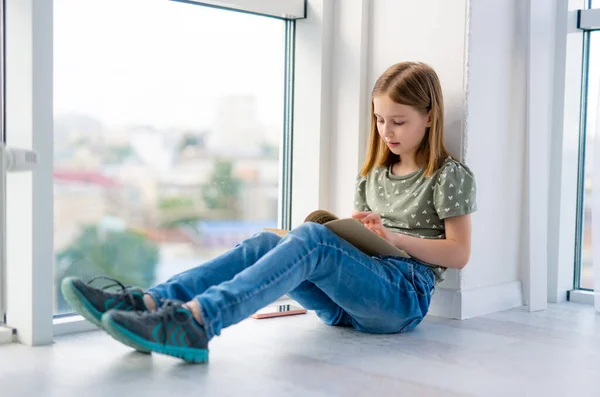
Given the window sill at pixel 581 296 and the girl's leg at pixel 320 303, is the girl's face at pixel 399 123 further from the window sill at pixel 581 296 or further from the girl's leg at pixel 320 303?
the window sill at pixel 581 296

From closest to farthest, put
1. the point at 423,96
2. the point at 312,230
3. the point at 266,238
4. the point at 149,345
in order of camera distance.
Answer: the point at 149,345 → the point at 312,230 → the point at 266,238 → the point at 423,96

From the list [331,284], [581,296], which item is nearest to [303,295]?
[331,284]

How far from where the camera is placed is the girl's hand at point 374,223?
5.57ft

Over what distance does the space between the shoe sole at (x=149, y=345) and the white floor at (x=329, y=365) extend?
0.08 ft

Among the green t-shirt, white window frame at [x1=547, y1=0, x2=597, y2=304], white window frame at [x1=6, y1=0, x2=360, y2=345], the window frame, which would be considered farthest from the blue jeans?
the window frame

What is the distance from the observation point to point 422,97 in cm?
180

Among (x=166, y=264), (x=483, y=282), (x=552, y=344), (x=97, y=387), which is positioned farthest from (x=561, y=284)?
(x=97, y=387)

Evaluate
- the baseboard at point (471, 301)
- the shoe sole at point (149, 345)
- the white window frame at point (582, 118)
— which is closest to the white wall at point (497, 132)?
the baseboard at point (471, 301)

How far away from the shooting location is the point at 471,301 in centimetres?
196

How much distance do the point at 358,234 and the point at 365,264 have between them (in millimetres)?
67

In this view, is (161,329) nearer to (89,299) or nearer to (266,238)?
(89,299)

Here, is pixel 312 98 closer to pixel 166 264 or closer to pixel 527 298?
pixel 166 264

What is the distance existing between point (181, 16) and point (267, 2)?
25cm

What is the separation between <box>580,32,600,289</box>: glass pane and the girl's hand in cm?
87
